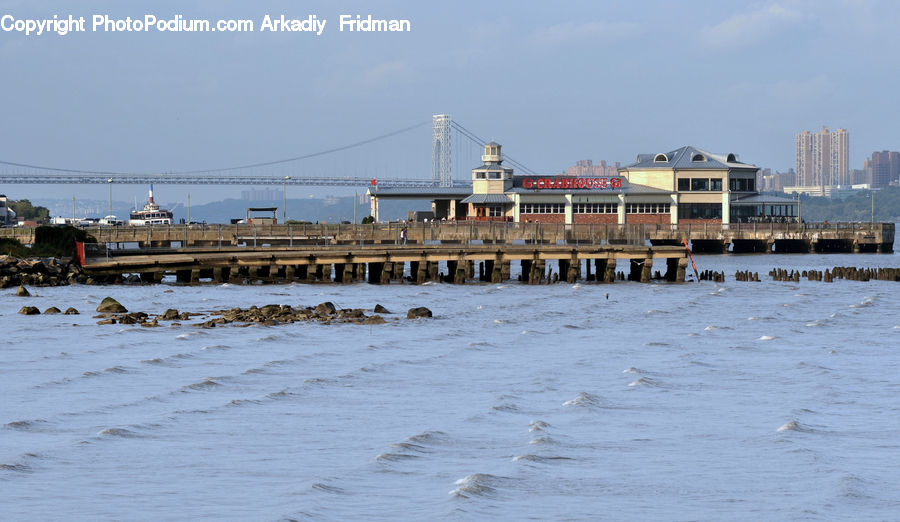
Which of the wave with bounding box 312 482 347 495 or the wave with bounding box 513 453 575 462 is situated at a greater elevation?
the wave with bounding box 513 453 575 462

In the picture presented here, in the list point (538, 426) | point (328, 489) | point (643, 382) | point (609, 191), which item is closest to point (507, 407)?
point (538, 426)

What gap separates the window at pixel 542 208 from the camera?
130500mm

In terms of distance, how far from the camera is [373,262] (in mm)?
68188

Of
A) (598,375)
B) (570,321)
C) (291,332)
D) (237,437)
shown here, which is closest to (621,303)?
(570,321)

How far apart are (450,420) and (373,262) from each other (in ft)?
139

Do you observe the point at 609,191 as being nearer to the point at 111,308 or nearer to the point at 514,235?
the point at 514,235

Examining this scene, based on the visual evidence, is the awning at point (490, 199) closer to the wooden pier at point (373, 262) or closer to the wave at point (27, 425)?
the wooden pier at point (373, 262)

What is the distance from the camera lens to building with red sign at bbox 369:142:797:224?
12950 cm

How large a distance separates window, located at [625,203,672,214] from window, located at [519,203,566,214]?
23.1ft

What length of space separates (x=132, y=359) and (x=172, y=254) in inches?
1231

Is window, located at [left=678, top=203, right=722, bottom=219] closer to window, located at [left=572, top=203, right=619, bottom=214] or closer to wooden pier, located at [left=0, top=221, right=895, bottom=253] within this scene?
wooden pier, located at [left=0, top=221, right=895, bottom=253]

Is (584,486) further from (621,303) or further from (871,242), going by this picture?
(871,242)

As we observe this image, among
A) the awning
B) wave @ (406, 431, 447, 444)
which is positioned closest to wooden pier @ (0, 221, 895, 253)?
the awning

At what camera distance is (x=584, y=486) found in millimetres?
20359
